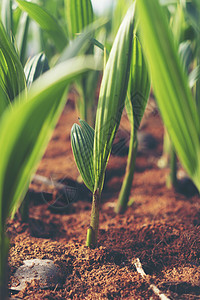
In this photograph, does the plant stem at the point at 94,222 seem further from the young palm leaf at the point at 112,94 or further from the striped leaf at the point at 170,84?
the striped leaf at the point at 170,84

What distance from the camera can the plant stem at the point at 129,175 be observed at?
0.99 m

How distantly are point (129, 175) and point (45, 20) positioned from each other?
→ 0.55 meters

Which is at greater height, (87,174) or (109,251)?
(87,174)

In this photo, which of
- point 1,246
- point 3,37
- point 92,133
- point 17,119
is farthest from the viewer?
point 92,133

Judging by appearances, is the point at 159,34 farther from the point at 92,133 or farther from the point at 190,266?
the point at 190,266

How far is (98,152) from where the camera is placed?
0.75 meters

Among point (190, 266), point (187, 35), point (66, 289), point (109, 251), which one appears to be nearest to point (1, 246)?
point (66, 289)

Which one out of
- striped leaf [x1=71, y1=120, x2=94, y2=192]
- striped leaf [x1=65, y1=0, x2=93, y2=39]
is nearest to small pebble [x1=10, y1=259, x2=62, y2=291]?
striped leaf [x1=71, y1=120, x2=94, y2=192]

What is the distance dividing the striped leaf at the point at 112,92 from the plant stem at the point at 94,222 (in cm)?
3

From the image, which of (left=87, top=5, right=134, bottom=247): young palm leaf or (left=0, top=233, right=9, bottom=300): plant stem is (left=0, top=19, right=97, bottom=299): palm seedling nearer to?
(left=0, top=233, right=9, bottom=300): plant stem

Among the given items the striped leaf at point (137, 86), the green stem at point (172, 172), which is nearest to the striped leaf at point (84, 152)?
the striped leaf at point (137, 86)

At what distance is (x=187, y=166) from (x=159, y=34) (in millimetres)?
240

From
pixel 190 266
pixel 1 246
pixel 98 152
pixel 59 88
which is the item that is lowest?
pixel 190 266

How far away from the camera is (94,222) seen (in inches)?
31.9
